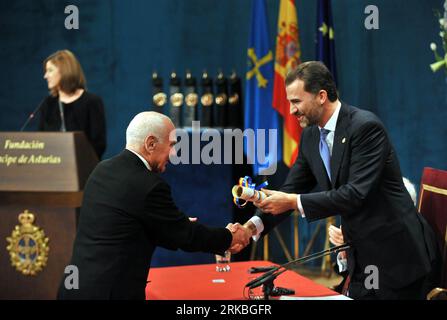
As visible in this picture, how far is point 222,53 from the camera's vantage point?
24.8ft

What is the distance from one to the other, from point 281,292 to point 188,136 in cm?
421

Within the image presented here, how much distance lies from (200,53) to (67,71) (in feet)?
7.06

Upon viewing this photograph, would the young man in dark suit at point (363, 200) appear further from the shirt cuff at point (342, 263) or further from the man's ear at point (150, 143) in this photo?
the man's ear at point (150, 143)

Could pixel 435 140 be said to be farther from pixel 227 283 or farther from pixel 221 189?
pixel 227 283

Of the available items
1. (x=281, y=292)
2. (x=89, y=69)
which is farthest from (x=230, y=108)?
(x=281, y=292)

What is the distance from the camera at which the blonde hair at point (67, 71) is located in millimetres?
5688

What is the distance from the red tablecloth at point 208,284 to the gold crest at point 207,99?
345 cm

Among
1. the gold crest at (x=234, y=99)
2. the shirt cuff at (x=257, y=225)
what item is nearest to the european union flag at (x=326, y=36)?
the gold crest at (x=234, y=99)

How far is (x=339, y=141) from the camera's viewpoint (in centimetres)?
349

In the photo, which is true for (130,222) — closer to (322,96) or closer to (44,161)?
(322,96)

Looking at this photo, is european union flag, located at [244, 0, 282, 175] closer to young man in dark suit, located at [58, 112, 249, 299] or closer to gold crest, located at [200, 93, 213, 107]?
gold crest, located at [200, 93, 213, 107]

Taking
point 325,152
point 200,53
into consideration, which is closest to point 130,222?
point 325,152

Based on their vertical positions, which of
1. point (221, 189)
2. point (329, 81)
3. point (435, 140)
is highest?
point (329, 81)
